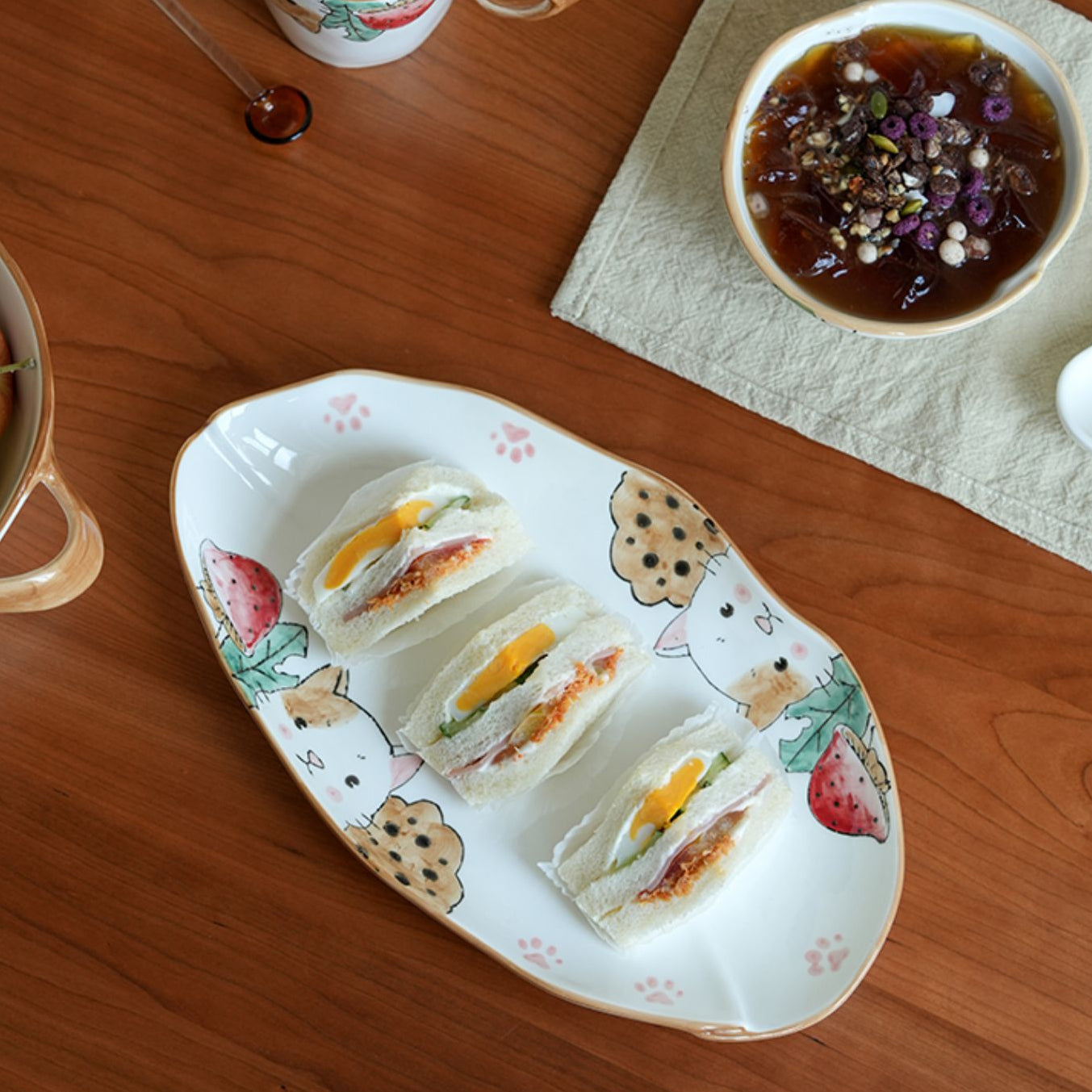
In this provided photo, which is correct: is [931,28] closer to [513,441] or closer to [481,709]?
[513,441]

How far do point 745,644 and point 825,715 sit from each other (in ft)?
0.35

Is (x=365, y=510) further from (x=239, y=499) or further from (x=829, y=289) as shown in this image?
(x=829, y=289)

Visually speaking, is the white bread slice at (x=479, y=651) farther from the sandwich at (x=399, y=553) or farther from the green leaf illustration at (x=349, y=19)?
the green leaf illustration at (x=349, y=19)

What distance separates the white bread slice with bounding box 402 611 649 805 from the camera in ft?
3.67

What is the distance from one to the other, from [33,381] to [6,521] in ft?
0.37

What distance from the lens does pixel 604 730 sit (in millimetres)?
1167

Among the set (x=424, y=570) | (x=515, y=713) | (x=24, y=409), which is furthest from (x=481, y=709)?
(x=24, y=409)

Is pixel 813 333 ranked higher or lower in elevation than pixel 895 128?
lower

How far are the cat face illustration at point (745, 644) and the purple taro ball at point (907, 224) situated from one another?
1.14ft

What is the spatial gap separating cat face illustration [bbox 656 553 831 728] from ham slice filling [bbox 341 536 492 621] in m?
0.22

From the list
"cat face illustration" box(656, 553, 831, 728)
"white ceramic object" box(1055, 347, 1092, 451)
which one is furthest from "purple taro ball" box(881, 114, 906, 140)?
"cat face illustration" box(656, 553, 831, 728)

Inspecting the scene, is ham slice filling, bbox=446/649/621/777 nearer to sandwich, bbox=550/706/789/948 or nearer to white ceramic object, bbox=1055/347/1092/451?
sandwich, bbox=550/706/789/948

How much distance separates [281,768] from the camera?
1.18m

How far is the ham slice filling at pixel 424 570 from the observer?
3.67 feet
